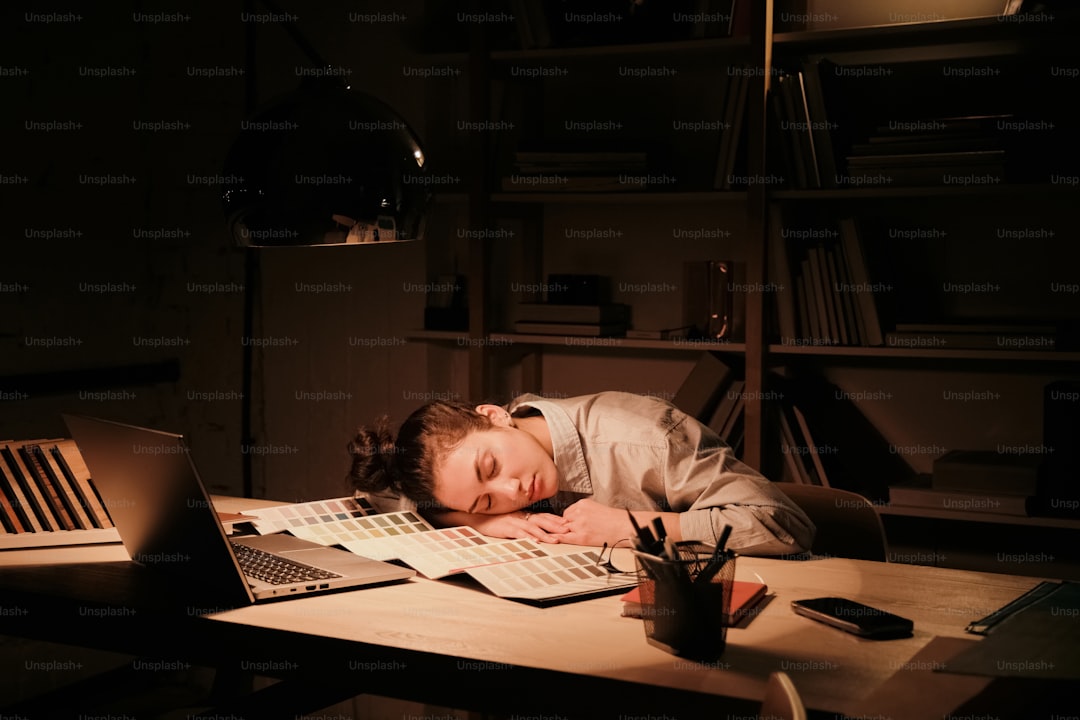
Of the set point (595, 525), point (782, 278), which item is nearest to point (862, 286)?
point (782, 278)

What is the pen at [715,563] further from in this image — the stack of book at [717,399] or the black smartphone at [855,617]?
the stack of book at [717,399]

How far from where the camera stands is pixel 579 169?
9.62 feet

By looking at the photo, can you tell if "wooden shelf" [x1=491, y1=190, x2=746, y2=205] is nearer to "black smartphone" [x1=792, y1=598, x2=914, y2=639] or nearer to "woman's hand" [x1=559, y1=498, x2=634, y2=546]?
"woman's hand" [x1=559, y1=498, x2=634, y2=546]

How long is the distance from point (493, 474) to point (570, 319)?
4.07 feet

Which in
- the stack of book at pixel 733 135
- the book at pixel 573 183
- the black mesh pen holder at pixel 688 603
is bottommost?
the black mesh pen holder at pixel 688 603

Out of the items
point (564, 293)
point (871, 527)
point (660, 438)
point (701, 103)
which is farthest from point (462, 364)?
point (871, 527)

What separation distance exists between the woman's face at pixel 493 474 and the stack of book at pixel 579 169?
3.98 feet

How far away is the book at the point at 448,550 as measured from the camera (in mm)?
1526

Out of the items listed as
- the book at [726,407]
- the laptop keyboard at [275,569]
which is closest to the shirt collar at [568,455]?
the laptop keyboard at [275,569]

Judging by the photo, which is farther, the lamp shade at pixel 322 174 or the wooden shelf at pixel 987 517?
the wooden shelf at pixel 987 517

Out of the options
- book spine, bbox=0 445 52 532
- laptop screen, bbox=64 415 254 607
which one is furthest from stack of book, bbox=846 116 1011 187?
book spine, bbox=0 445 52 532

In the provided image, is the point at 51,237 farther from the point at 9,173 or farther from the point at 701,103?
the point at 701,103

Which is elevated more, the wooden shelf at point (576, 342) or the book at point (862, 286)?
the book at point (862, 286)

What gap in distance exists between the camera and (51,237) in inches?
117
